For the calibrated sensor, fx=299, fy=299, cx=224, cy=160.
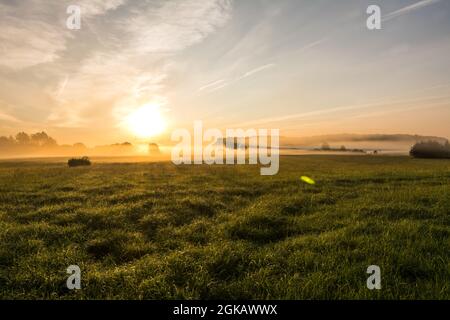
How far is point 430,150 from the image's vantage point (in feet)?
187

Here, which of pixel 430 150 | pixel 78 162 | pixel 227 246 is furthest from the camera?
pixel 430 150

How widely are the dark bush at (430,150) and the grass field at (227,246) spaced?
5099 cm

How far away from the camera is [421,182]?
18.9 meters

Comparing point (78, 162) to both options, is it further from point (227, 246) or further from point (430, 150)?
point (430, 150)

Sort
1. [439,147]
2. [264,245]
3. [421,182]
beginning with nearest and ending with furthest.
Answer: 1. [264,245]
2. [421,182]
3. [439,147]

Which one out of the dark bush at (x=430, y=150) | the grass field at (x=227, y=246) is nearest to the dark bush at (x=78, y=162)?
the grass field at (x=227, y=246)

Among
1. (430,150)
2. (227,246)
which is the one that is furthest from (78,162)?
(430,150)

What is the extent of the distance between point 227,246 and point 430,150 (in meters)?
63.1

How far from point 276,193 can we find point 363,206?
4.79 metres

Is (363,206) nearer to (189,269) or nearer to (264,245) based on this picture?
(264,245)

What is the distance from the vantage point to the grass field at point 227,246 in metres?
5.75

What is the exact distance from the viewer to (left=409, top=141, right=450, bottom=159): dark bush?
5623 centimetres

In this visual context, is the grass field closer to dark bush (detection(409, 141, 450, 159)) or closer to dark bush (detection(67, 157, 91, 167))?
dark bush (detection(67, 157, 91, 167))
